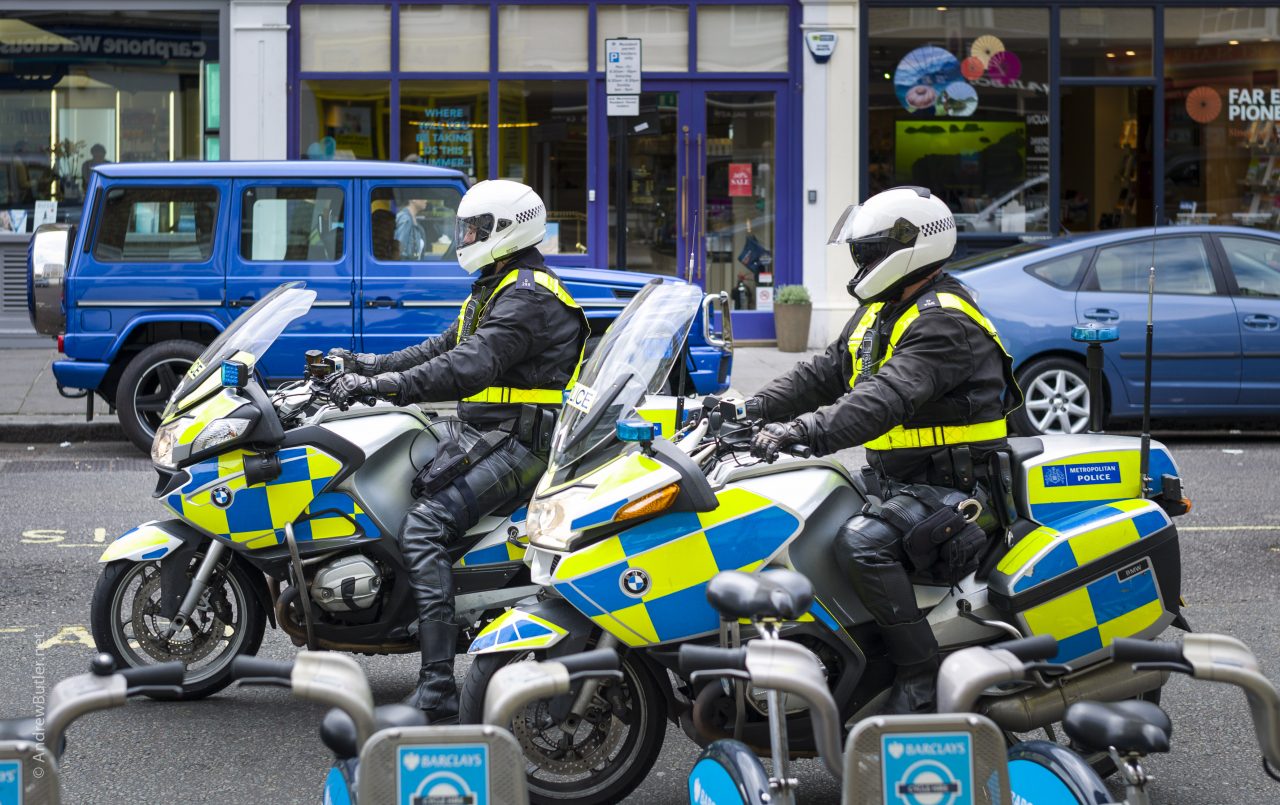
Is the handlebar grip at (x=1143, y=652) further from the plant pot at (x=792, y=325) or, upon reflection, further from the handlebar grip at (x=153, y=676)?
the plant pot at (x=792, y=325)

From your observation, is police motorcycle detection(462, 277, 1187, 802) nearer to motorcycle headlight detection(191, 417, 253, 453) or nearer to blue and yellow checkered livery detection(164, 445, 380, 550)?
blue and yellow checkered livery detection(164, 445, 380, 550)

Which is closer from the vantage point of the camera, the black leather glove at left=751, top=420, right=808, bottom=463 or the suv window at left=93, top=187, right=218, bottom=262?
the black leather glove at left=751, top=420, right=808, bottom=463

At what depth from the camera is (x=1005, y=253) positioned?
40.2ft

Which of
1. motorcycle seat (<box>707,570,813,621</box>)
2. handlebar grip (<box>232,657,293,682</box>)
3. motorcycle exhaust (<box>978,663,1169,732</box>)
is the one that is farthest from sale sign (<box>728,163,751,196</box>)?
handlebar grip (<box>232,657,293,682</box>)

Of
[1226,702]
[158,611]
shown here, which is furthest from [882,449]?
[158,611]

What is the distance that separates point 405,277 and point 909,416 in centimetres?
727

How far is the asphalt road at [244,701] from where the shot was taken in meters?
4.94

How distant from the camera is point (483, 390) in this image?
554 centimetres

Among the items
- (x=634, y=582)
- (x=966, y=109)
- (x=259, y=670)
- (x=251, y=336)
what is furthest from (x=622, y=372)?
(x=966, y=109)

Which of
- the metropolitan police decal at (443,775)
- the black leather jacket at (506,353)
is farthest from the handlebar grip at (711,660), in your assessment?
the black leather jacket at (506,353)

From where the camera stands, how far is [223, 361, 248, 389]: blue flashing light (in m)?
5.38

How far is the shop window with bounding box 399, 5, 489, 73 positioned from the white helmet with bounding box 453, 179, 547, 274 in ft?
37.1

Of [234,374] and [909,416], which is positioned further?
[234,374]

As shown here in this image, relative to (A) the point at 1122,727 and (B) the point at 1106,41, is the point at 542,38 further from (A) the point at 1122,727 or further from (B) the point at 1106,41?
(A) the point at 1122,727
